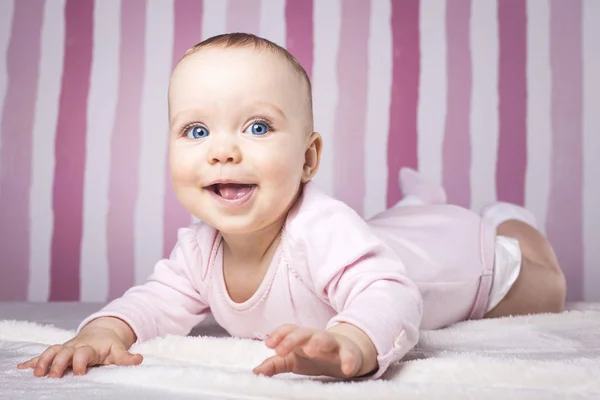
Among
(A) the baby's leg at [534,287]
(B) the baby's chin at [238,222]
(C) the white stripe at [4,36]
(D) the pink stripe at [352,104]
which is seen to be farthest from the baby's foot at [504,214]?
(C) the white stripe at [4,36]

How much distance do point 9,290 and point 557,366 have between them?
5.67ft

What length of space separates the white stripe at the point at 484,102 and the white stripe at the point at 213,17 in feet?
2.47

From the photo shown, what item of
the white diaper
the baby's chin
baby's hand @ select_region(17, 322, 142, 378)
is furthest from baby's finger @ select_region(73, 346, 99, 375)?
the white diaper

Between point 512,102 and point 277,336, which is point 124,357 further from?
point 512,102

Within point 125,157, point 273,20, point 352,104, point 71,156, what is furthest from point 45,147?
point 352,104

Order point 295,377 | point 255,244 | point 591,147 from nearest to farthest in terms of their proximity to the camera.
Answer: point 295,377, point 255,244, point 591,147

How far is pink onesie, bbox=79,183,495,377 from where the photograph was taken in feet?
2.71

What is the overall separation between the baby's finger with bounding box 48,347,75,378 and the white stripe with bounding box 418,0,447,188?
1347mm

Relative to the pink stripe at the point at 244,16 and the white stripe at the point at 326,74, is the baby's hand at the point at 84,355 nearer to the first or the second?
the white stripe at the point at 326,74

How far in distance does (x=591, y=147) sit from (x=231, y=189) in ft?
4.68

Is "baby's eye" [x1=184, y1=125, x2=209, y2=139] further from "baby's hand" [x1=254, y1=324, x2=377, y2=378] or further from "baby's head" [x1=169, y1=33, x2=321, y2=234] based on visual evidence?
"baby's hand" [x1=254, y1=324, x2=377, y2=378]

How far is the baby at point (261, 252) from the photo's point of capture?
791 mm

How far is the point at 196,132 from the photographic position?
936 millimetres

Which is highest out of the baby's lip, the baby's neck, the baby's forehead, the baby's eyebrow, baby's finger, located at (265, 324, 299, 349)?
the baby's forehead
